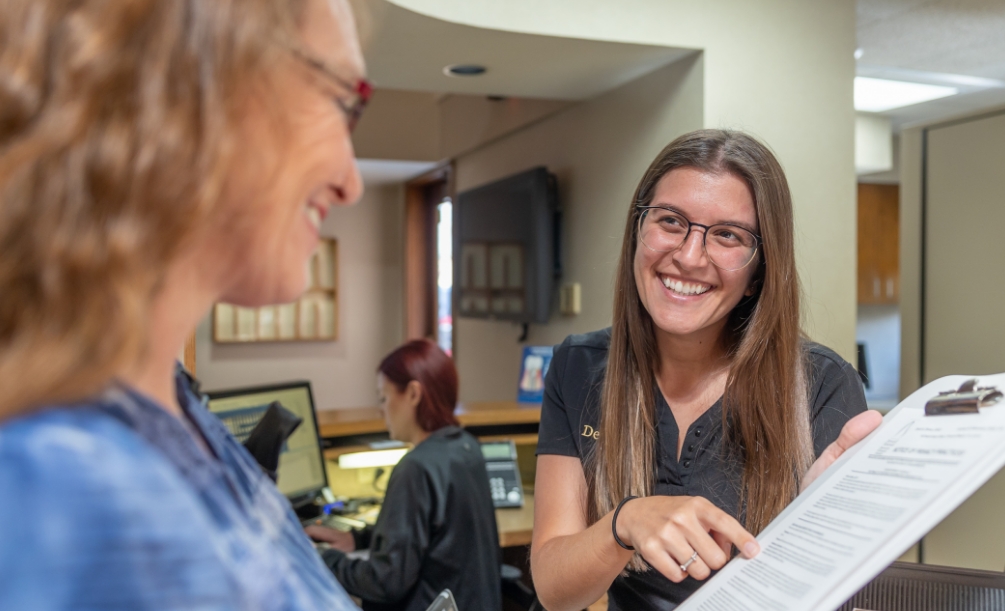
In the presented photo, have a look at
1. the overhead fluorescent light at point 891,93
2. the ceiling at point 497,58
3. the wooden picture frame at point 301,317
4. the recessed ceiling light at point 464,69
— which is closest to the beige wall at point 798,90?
the ceiling at point 497,58

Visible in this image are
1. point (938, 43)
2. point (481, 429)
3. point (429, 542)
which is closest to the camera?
point (429, 542)

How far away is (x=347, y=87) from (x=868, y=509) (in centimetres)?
54

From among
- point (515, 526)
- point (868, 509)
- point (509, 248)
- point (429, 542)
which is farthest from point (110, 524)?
point (509, 248)

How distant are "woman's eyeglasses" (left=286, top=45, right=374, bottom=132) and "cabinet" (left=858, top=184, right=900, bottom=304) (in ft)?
20.9

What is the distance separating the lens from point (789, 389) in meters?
1.20

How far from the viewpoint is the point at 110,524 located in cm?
33

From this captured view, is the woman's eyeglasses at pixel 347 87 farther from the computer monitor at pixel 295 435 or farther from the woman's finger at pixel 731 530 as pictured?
the computer monitor at pixel 295 435

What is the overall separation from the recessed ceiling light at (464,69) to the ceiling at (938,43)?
59.7 inches

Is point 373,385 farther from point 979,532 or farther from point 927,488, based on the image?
point 927,488

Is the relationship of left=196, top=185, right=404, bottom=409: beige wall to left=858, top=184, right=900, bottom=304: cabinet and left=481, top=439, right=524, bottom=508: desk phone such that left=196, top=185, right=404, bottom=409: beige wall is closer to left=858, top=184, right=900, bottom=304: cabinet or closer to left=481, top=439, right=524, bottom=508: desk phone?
left=858, top=184, right=900, bottom=304: cabinet

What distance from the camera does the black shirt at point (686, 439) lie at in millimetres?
1191

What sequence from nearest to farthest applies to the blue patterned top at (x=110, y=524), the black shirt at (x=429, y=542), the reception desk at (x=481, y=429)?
the blue patterned top at (x=110, y=524), the black shirt at (x=429, y=542), the reception desk at (x=481, y=429)

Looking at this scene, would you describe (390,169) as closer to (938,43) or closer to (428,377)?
(938,43)

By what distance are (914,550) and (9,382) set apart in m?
2.80
